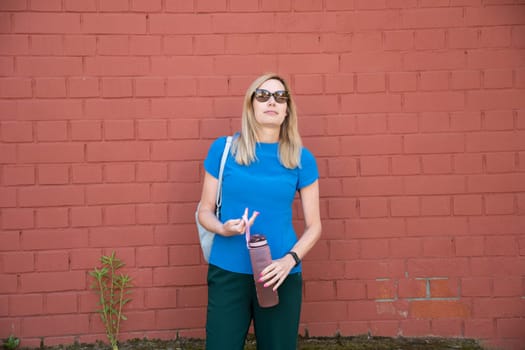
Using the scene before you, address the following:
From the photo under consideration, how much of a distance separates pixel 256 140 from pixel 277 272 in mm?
778

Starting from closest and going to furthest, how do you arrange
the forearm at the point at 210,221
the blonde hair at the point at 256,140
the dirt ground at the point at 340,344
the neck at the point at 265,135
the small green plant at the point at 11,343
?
the forearm at the point at 210,221, the blonde hair at the point at 256,140, the neck at the point at 265,135, the small green plant at the point at 11,343, the dirt ground at the point at 340,344

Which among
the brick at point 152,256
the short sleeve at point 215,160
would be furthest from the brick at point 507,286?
the brick at point 152,256

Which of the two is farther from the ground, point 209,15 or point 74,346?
point 209,15

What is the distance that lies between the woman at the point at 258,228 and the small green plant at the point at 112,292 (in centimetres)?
129

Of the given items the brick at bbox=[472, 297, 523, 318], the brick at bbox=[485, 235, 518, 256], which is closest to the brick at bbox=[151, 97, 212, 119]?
the brick at bbox=[485, 235, 518, 256]

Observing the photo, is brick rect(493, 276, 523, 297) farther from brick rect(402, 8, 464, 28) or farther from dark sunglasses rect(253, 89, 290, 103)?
dark sunglasses rect(253, 89, 290, 103)

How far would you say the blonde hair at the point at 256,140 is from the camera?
249 centimetres

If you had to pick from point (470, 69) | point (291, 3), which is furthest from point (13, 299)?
point (470, 69)

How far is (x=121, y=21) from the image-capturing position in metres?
3.46

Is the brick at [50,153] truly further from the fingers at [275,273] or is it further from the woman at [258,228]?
the fingers at [275,273]

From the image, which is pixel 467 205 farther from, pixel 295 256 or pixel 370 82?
pixel 295 256

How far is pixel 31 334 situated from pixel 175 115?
2049mm

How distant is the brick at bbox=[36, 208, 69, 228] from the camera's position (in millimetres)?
3428

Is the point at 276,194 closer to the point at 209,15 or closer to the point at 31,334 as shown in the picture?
the point at 209,15
